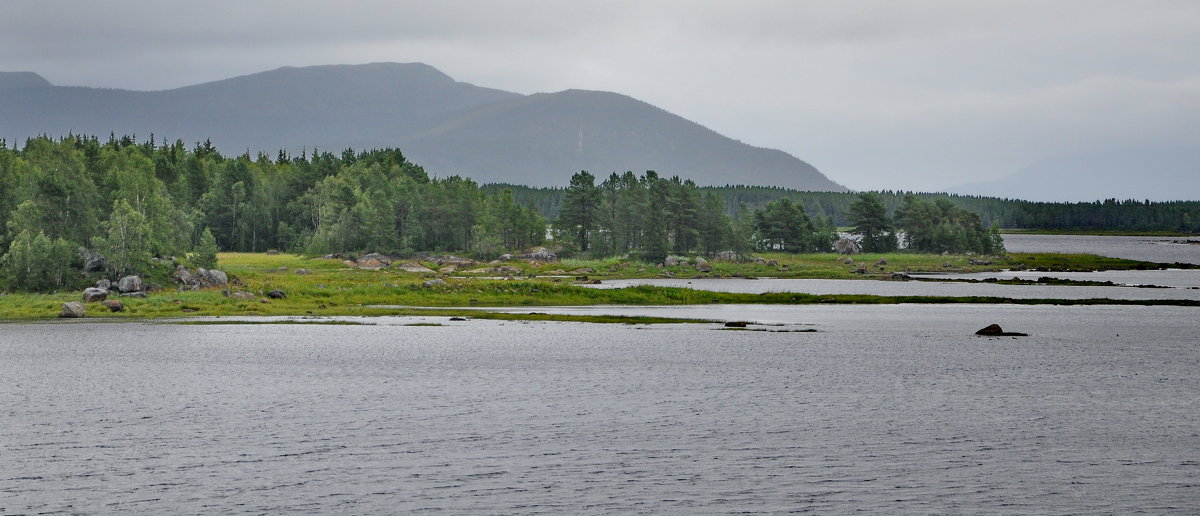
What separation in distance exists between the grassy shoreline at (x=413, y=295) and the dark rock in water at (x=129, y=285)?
2143 millimetres

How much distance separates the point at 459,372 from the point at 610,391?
11.5 meters

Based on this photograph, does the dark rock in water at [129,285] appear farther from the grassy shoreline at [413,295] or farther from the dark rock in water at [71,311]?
the dark rock in water at [71,311]

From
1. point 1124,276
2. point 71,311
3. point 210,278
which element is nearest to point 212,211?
point 210,278

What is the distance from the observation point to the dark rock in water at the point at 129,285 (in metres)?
101

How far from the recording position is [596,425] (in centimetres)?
4141

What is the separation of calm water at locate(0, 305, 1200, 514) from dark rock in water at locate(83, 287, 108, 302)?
66.9 ft

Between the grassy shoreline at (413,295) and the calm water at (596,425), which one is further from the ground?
the grassy shoreline at (413,295)

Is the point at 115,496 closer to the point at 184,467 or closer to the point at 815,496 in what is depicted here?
the point at 184,467

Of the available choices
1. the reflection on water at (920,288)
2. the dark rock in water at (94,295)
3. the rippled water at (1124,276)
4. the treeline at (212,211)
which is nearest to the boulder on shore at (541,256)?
the treeline at (212,211)

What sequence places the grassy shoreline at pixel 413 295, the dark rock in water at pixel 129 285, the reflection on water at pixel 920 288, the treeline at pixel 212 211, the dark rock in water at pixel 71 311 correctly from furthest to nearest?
the reflection on water at pixel 920 288, the treeline at pixel 212 211, the dark rock in water at pixel 129 285, the grassy shoreline at pixel 413 295, the dark rock in water at pixel 71 311

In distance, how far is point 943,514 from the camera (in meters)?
28.2

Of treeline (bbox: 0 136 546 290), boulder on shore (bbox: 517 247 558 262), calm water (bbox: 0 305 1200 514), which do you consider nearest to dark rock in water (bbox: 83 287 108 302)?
treeline (bbox: 0 136 546 290)

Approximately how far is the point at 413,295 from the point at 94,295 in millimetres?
32024

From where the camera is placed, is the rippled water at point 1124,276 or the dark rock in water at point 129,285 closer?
the dark rock in water at point 129,285
